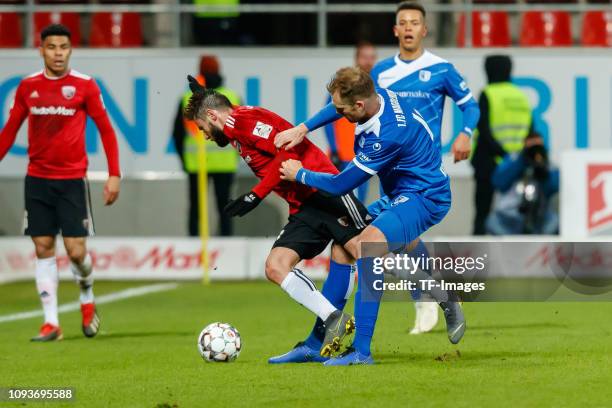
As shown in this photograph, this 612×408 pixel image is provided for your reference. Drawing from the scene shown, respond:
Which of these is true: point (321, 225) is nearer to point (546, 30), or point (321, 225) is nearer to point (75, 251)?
point (75, 251)

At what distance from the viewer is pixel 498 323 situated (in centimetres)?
1103

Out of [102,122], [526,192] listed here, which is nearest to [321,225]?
[102,122]

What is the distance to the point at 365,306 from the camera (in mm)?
8016

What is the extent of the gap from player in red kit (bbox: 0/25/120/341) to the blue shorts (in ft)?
9.39

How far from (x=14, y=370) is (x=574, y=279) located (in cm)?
697

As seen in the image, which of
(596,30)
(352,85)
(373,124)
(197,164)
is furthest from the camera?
(596,30)

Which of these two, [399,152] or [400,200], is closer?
[399,152]

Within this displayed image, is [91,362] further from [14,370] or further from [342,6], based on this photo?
[342,6]

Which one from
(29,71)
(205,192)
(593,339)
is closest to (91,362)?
(593,339)

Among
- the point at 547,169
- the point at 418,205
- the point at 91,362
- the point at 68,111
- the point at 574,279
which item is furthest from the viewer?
the point at 547,169

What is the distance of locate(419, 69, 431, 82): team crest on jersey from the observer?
10.1 meters

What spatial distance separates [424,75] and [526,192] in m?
6.08

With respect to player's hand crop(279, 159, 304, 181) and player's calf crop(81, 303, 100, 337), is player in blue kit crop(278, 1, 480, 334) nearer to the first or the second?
player's hand crop(279, 159, 304, 181)

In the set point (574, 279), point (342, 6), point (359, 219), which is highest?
point (342, 6)
